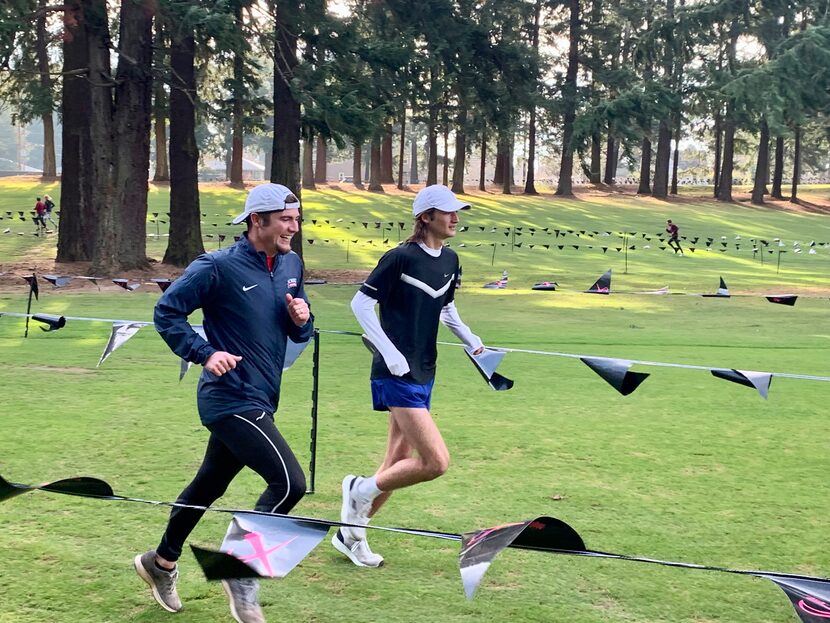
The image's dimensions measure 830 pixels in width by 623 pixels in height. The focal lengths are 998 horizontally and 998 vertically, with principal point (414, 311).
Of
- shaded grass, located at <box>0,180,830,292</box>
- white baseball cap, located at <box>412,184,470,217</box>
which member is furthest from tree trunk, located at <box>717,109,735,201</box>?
white baseball cap, located at <box>412,184,470,217</box>

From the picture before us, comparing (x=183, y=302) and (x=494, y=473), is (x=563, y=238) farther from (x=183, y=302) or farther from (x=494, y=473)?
(x=183, y=302)

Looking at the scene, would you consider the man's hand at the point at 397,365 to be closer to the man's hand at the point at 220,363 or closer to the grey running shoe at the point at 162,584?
the man's hand at the point at 220,363

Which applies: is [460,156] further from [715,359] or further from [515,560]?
[515,560]

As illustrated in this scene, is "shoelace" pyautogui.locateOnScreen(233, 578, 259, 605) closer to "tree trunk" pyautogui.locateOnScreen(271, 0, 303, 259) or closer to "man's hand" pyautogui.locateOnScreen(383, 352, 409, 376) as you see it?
"man's hand" pyautogui.locateOnScreen(383, 352, 409, 376)

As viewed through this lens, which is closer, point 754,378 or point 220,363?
point 220,363

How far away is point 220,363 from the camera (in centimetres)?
398

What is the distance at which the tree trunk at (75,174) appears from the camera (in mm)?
25406

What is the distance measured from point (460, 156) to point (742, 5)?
1304 inches

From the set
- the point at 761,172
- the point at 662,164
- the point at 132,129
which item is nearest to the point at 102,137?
the point at 132,129

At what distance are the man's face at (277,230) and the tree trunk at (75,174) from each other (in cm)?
2245

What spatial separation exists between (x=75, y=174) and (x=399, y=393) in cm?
2294

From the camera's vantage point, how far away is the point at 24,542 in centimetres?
515

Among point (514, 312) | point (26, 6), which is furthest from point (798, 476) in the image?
point (26, 6)

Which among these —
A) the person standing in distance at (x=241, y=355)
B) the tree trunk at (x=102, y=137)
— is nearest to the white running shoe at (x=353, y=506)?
the person standing in distance at (x=241, y=355)
